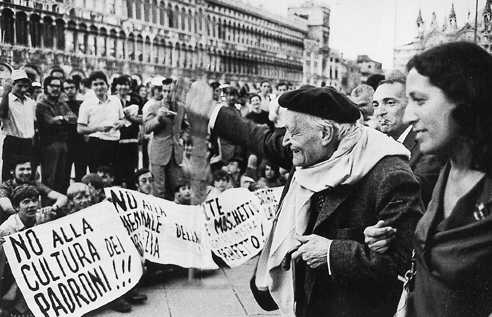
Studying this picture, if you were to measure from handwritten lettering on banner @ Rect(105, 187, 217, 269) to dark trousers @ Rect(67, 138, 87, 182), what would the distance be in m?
1.51

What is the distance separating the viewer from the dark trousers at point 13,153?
543 cm

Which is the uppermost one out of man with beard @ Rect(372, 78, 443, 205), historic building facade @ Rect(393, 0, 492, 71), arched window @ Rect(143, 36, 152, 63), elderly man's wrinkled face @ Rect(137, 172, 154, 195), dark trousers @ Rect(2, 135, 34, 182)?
arched window @ Rect(143, 36, 152, 63)

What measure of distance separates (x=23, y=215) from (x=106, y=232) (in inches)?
27.5

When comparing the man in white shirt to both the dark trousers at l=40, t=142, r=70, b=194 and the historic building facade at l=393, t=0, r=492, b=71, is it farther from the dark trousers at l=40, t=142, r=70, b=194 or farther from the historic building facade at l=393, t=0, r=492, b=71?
the historic building facade at l=393, t=0, r=492, b=71

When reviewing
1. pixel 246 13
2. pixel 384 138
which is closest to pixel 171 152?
pixel 246 13

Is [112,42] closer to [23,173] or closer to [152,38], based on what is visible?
[152,38]

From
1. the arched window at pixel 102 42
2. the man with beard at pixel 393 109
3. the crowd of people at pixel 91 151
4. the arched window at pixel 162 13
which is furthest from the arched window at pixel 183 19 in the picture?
the man with beard at pixel 393 109

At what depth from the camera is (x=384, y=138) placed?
2359mm

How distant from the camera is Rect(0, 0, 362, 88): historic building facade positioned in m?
6.87

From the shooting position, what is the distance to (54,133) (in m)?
6.35

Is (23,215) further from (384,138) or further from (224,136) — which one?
(384,138)

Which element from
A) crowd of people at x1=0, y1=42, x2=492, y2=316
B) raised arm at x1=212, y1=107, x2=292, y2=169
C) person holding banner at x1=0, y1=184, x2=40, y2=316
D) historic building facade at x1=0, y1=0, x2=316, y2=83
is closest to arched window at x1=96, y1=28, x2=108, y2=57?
historic building facade at x1=0, y1=0, x2=316, y2=83

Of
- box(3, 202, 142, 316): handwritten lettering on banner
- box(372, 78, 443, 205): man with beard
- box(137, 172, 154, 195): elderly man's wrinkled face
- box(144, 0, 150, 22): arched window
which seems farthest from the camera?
box(144, 0, 150, 22): arched window

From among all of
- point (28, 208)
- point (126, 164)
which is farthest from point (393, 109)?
point (126, 164)
